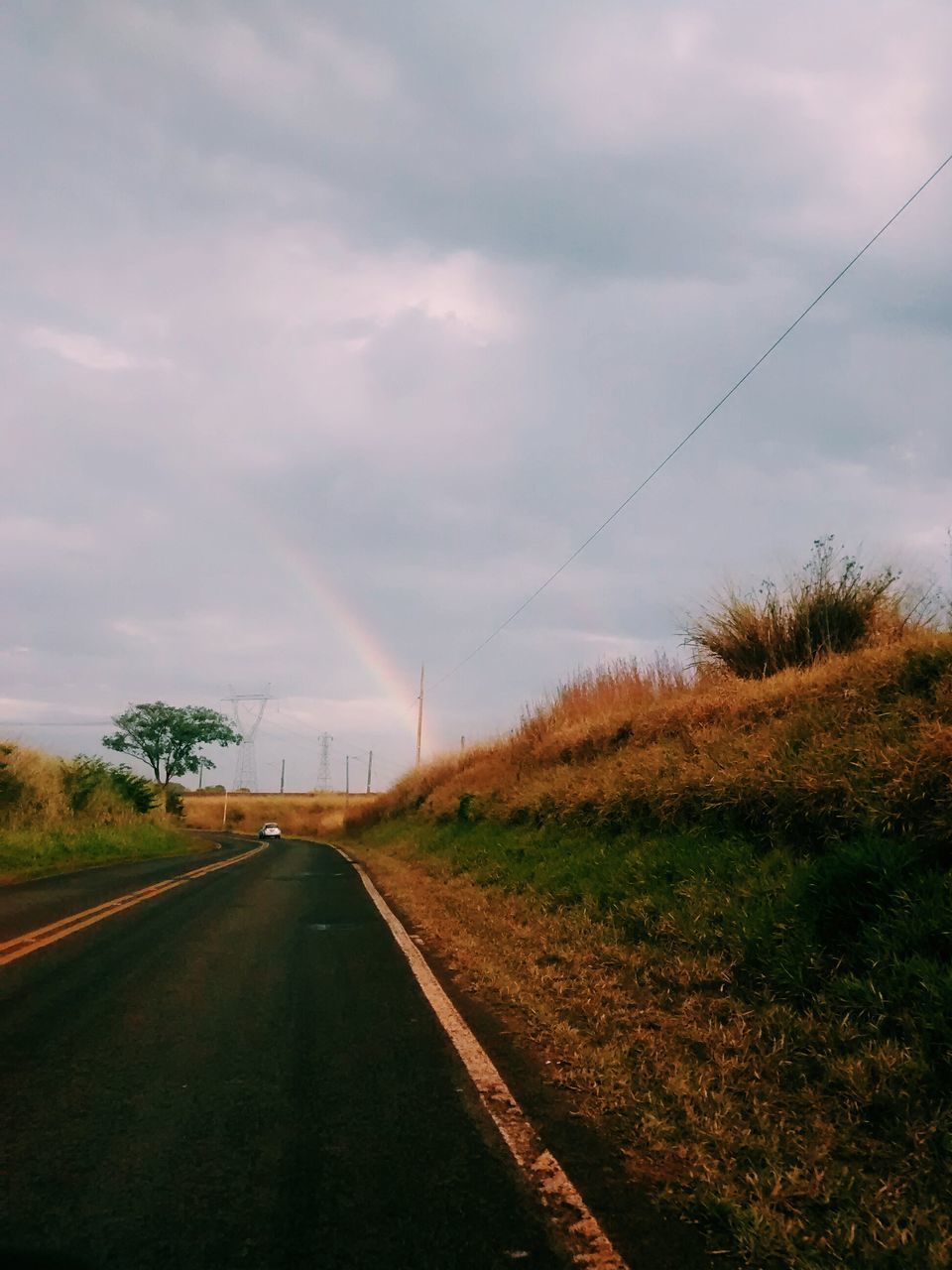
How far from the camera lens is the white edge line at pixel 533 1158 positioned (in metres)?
2.87

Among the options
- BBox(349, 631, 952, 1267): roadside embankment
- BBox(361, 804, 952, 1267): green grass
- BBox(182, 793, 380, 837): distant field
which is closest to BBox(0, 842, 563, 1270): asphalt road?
BBox(349, 631, 952, 1267): roadside embankment

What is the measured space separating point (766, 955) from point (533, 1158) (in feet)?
8.81

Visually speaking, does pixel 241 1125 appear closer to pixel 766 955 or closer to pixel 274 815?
pixel 766 955

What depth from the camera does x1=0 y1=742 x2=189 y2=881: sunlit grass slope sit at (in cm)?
1994

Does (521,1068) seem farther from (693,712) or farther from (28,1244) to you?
(693,712)

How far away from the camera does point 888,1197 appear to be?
10.3ft

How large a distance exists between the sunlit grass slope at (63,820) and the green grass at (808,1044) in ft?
49.1

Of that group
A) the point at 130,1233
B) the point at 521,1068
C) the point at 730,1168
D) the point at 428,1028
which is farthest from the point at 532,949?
the point at 130,1233

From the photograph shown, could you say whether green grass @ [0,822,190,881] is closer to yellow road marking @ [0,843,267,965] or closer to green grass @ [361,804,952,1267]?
yellow road marking @ [0,843,267,965]

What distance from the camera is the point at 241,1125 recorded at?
3.85m

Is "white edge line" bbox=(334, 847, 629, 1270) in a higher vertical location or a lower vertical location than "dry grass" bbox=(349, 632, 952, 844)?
lower

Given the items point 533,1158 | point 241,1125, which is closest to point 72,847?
point 241,1125

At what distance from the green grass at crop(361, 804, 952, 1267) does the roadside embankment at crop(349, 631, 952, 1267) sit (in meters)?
0.01

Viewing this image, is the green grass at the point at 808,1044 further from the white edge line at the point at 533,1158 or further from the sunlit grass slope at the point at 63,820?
the sunlit grass slope at the point at 63,820
